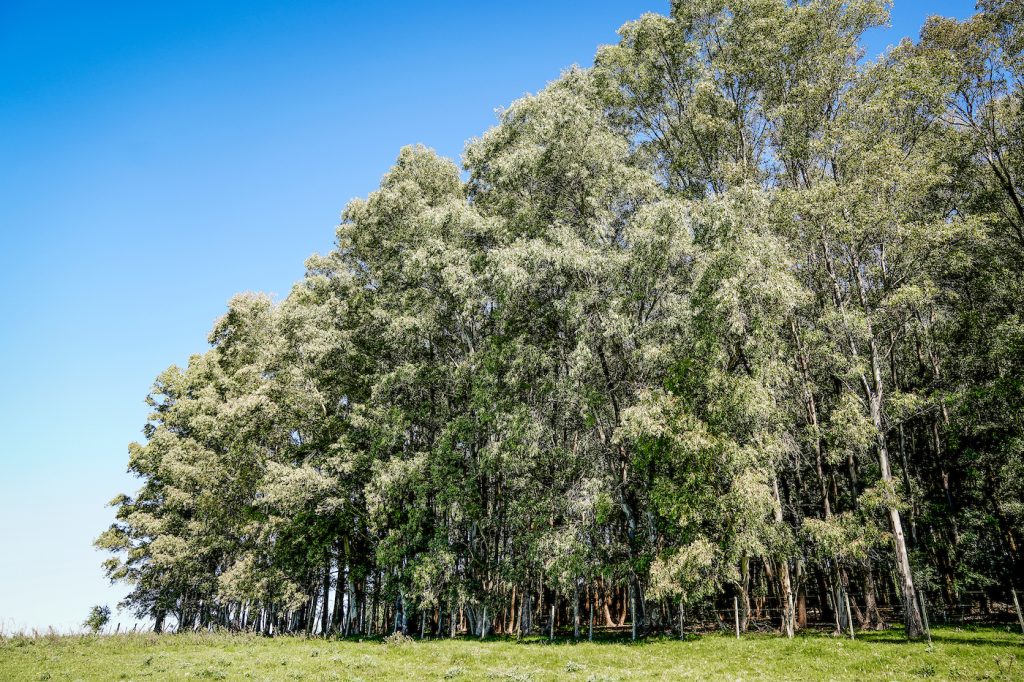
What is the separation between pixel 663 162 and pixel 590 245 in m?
9.17

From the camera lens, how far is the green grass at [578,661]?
48.2ft

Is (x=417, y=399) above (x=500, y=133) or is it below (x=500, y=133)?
below

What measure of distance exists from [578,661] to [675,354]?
11532mm

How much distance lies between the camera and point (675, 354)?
21.5 m

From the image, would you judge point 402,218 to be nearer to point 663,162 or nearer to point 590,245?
point 590,245

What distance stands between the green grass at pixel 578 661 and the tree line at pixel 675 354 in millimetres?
2195

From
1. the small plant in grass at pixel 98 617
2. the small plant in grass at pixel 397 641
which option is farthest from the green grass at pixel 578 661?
the small plant in grass at pixel 98 617

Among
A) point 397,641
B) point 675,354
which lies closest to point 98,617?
point 397,641

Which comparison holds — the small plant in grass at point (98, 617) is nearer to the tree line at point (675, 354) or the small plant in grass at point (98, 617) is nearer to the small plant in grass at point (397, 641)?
the tree line at point (675, 354)

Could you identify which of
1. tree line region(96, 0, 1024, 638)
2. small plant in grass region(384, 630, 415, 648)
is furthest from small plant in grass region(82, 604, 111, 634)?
small plant in grass region(384, 630, 415, 648)

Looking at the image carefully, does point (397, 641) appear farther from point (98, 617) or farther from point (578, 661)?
point (98, 617)

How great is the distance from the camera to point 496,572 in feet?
90.3

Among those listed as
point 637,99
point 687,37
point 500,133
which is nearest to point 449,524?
point 500,133

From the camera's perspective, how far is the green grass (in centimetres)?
1470
